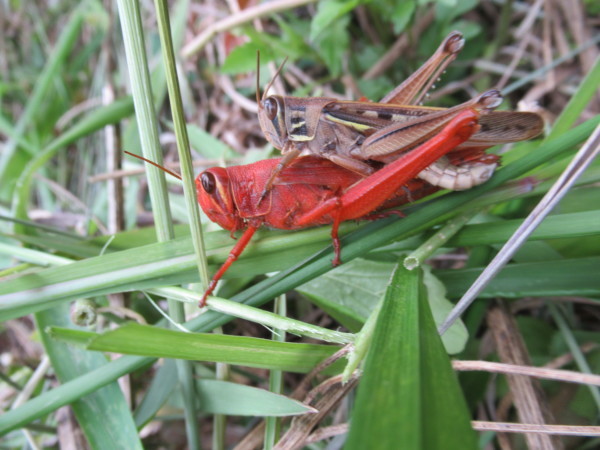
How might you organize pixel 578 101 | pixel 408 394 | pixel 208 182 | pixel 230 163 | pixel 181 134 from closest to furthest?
pixel 408 394 → pixel 181 134 → pixel 208 182 → pixel 578 101 → pixel 230 163

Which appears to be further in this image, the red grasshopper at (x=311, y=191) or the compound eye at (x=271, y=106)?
the compound eye at (x=271, y=106)

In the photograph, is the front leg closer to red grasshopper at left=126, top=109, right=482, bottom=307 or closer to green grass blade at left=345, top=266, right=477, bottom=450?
red grasshopper at left=126, top=109, right=482, bottom=307

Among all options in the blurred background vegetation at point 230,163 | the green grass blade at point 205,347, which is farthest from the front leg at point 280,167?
the green grass blade at point 205,347

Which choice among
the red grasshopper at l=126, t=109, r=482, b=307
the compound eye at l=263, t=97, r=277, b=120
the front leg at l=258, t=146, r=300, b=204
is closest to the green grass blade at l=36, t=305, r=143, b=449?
the red grasshopper at l=126, t=109, r=482, b=307

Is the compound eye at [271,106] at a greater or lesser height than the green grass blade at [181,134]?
greater

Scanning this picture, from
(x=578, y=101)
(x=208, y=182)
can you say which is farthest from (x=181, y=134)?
(x=578, y=101)

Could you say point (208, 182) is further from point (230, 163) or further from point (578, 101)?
point (578, 101)

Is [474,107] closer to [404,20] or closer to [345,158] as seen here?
[345,158]

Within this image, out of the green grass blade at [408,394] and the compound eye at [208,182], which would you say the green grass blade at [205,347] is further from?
the compound eye at [208,182]
